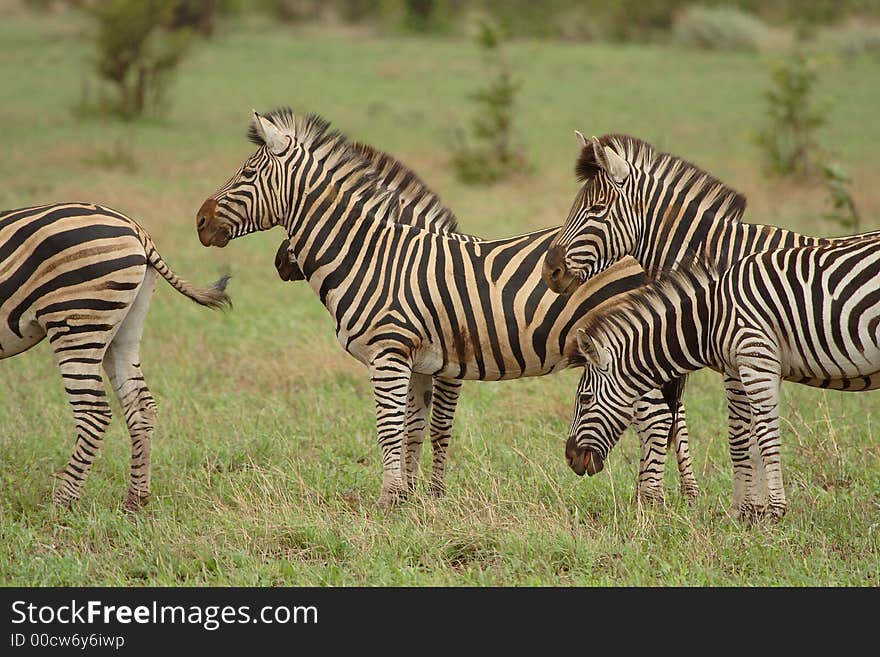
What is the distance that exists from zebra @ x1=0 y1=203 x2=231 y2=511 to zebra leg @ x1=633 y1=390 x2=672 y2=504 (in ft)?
9.83

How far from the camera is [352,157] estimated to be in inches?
250

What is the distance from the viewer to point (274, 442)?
7191mm

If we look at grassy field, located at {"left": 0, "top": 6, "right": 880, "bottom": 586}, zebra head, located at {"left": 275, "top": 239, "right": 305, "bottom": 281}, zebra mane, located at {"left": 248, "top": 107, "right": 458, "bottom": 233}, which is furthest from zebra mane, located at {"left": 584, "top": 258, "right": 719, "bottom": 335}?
zebra head, located at {"left": 275, "top": 239, "right": 305, "bottom": 281}

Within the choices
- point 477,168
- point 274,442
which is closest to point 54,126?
point 477,168

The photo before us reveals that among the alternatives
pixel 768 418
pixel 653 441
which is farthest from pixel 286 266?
pixel 768 418

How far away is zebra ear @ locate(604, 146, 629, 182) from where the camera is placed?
19.2 feet

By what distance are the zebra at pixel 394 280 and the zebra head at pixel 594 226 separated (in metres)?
0.23

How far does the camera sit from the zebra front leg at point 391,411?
5926 mm

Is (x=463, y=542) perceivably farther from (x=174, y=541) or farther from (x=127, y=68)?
(x=127, y=68)

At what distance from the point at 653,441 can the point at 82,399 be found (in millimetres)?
3393

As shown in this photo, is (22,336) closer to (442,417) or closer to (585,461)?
(442,417)

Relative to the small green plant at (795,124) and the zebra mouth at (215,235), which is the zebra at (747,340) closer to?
the zebra mouth at (215,235)

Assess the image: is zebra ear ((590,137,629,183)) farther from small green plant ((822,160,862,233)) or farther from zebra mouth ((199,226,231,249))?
small green plant ((822,160,862,233))

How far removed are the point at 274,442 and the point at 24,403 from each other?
2.28 m
